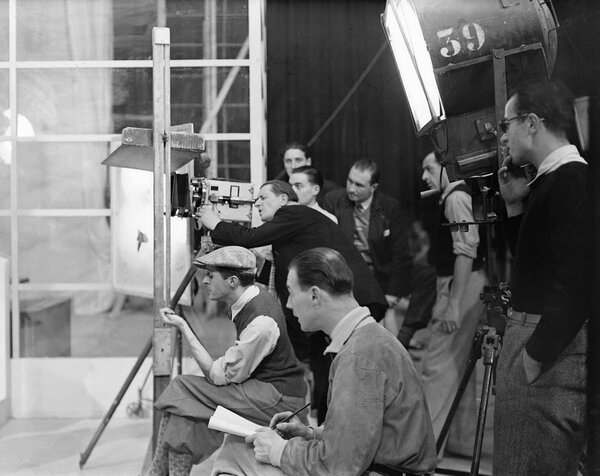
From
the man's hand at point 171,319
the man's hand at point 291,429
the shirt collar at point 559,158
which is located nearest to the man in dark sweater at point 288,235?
the man's hand at point 171,319

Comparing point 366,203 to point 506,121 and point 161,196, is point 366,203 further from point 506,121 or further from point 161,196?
point 506,121

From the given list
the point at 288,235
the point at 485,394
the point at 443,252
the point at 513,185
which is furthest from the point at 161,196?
the point at 443,252

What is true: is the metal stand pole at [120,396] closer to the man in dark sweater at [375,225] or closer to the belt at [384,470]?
the man in dark sweater at [375,225]

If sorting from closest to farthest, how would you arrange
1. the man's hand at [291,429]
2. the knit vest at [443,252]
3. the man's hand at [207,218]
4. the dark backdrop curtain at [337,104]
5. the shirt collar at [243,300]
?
the man's hand at [291,429]
the shirt collar at [243,300]
the man's hand at [207,218]
the dark backdrop curtain at [337,104]
the knit vest at [443,252]

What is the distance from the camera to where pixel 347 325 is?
213 centimetres

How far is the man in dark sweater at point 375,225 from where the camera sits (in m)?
4.03

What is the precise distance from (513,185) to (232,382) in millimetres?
1136

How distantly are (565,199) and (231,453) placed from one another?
1.21 m

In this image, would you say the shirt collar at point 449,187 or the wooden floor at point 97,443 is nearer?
the wooden floor at point 97,443

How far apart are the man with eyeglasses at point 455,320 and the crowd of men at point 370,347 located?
2 cm

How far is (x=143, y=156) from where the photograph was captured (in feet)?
10.9

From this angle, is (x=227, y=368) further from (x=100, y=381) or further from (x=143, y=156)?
(x=100, y=381)

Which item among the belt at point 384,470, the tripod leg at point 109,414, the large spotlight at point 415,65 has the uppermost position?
the large spotlight at point 415,65

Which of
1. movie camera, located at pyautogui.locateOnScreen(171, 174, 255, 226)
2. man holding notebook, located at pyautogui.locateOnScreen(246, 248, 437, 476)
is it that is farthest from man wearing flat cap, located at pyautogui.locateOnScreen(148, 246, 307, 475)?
man holding notebook, located at pyautogui.locateOnScreen(246, 248, 437, 476)
